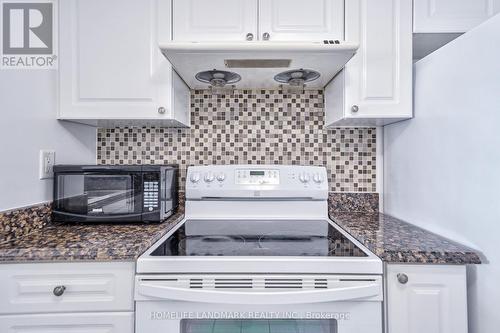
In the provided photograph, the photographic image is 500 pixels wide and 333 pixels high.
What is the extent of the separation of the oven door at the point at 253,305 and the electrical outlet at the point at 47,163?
73 centimetres

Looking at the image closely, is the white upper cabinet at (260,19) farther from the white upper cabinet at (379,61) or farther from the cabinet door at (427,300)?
the cabinet door at (427,300)

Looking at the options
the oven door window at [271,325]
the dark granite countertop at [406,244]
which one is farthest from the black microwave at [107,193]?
the dark granite countertop at [406,244]

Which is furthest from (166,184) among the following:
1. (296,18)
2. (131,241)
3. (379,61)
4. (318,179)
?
(379,61)

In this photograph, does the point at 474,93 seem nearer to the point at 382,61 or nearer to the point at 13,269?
the point at 382,61

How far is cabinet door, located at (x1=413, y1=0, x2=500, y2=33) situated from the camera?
1221 mm

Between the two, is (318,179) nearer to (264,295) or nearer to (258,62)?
(258,62)

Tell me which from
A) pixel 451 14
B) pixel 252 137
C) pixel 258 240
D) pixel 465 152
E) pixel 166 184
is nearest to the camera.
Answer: pixel 465 152

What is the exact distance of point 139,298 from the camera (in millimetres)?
906

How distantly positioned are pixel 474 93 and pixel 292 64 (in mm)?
651

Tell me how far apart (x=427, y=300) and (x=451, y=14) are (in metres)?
1.16

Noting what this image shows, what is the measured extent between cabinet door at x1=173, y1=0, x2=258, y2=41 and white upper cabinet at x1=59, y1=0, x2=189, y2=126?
0.08 m

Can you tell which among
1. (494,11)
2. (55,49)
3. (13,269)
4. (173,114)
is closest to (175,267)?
(13,269)

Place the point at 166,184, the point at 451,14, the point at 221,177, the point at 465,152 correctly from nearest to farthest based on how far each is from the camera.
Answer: the point at 465,152 < the point at 451,14 < the point at 166,184 < the point at 221,177

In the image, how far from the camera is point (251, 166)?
151 centimetres
